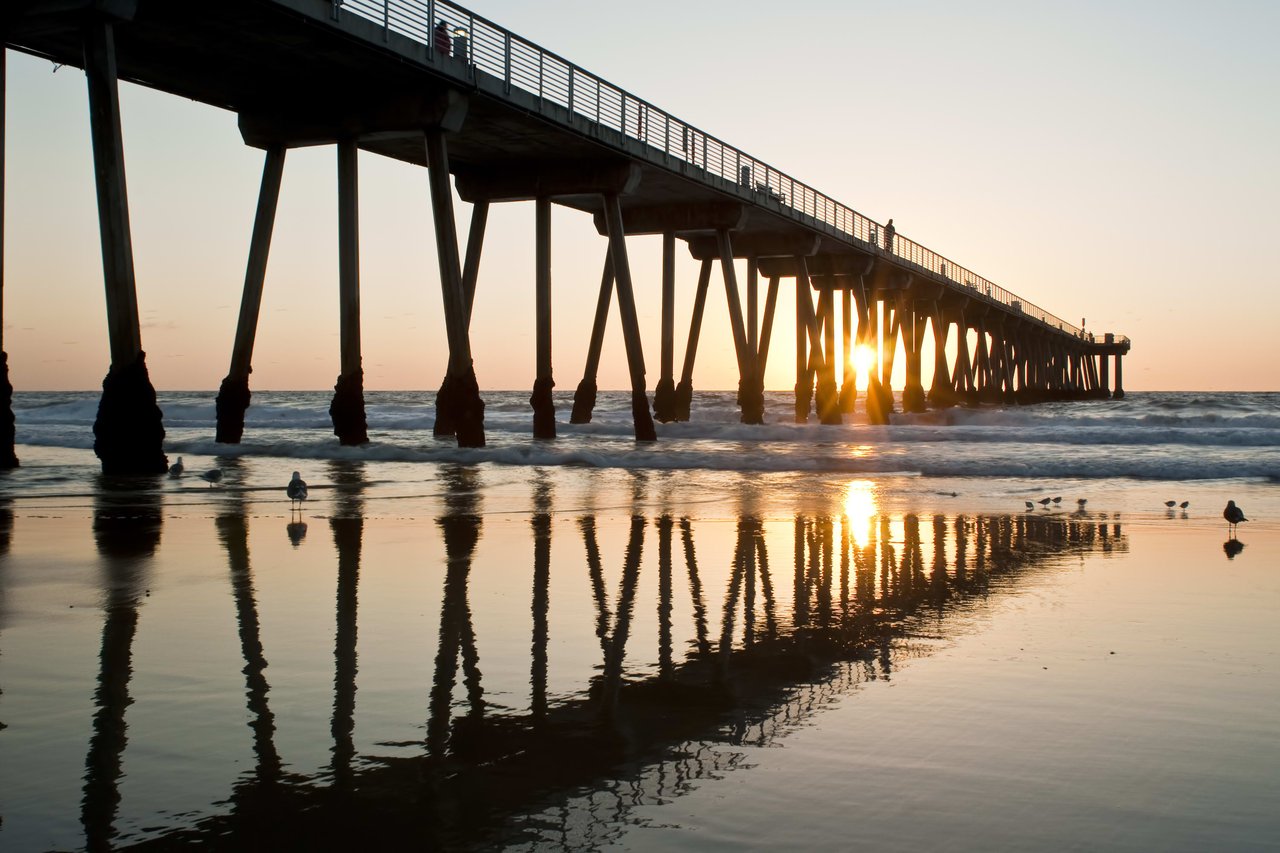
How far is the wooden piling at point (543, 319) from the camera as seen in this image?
29.0 meters

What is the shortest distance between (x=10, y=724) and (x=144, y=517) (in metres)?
8.13

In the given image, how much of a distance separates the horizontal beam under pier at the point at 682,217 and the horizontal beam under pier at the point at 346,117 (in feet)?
39.4

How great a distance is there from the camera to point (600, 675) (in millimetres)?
5336

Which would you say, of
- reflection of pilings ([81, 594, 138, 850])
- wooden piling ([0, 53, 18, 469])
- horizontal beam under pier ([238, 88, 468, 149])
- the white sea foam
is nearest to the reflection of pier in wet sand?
reflection of pilings ([81, 594, 138, 850])

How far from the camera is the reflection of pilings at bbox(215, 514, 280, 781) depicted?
4023 mm

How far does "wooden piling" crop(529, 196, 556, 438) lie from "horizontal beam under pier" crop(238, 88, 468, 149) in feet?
19.1

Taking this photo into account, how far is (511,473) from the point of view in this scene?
765 inches

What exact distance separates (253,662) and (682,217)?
98.6 ft

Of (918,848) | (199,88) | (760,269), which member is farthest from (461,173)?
(918,848)

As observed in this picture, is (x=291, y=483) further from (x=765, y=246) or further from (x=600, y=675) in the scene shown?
(x=765, y=246)

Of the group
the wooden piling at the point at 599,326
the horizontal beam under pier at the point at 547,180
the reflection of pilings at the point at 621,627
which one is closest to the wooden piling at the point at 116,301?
the reflection of pilings at the point at 621,627

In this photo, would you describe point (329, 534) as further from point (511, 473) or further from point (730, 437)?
point (730, 437)

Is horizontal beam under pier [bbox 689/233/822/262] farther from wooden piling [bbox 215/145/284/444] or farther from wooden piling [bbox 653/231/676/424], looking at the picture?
wooden piling [bbox 215/145/284/444]

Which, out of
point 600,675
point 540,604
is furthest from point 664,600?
point 600,675
